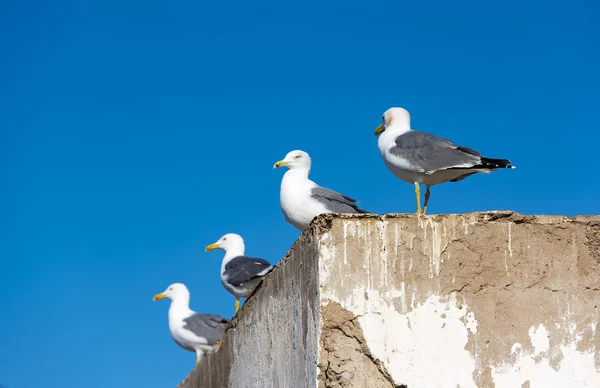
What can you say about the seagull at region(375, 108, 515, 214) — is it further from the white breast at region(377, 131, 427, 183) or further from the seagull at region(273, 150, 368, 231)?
the seagull at region(273, 150, 368, 231)

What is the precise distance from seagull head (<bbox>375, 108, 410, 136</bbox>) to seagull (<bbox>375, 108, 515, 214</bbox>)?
0.37 metres

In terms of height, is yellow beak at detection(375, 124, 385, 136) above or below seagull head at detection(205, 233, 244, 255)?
below

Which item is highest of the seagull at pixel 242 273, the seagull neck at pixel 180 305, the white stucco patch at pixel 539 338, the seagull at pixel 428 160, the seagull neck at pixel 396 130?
the seagull neck at pixel 180 305

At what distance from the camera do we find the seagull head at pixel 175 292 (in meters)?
15.3

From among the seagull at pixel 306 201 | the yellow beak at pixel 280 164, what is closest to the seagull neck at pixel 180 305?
the yellow beak at pixel 280 164

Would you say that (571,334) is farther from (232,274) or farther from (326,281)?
(232,274)

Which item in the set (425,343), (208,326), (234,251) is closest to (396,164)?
(425,343)

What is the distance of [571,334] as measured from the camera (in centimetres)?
548

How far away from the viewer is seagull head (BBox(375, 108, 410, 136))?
27.2ft

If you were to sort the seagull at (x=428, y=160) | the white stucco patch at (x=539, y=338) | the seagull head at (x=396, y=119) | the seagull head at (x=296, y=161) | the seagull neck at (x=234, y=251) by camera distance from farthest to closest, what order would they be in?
the seagull neck at (x=234, y=251)
the seagull head at (x=296, y=161)
the seagull head at (x=396, y=119)
the seagull at (x=428, y=160)
the white stucco patch at (x=539, y=338)

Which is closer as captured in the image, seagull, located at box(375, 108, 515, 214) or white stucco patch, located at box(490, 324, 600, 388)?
white stucco patch, located at box(490, 324, 600, 388)

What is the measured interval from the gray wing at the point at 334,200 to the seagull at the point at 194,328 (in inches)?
205

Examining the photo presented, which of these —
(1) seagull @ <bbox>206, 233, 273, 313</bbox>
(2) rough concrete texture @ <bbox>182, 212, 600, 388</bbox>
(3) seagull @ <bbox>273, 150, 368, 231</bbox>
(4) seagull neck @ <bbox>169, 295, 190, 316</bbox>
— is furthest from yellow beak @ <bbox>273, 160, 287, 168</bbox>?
(4) seagull neck @ <bbox>169, 295, 190, 316</bbox>

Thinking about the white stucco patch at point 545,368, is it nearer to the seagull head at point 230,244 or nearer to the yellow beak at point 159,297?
the seagull head at point 230,244
